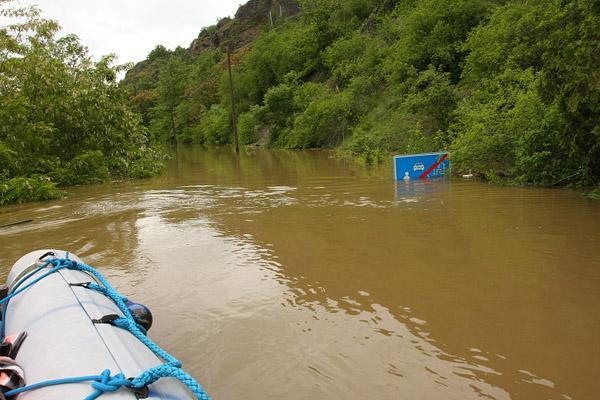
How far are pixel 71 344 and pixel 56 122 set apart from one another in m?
14.5

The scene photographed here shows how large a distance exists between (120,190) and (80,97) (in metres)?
3.87

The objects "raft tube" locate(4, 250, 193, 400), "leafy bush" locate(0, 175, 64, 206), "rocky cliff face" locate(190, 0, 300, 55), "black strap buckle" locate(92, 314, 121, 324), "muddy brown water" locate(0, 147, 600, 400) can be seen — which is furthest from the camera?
"rocky cliff face" locate(190, 0, 300, 55)

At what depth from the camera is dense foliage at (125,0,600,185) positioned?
7.80 metres

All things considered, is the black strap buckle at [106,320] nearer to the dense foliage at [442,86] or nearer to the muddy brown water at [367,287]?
the muddy brown water at [367,287]

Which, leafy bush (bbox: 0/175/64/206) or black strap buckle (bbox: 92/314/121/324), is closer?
black strap buckle (bbox: 92/314/121/324)

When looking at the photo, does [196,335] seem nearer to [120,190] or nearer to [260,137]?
[120,190]

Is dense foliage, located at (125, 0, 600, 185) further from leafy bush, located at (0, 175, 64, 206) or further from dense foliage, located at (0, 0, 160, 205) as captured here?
leafy bush, located at (0, 175, 64, 206)

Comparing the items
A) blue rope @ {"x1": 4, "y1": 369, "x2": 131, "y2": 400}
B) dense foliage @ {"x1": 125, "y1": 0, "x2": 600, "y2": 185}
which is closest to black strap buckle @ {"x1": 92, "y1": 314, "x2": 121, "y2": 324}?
blue rope @ {"x1": 4, "y1": 369, "x2": 131, "y2": 400}

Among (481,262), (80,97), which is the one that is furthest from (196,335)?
(80,97)

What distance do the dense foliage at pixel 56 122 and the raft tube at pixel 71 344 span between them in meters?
10.2

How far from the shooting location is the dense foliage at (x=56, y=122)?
43.3 ft

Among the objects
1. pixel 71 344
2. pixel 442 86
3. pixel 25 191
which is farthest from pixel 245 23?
pixel 71 344

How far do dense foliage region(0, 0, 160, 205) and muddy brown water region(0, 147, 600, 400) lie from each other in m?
4.69

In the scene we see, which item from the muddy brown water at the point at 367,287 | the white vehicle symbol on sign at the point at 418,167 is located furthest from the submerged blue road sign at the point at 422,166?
the muddy brown water at the point at 367,287
